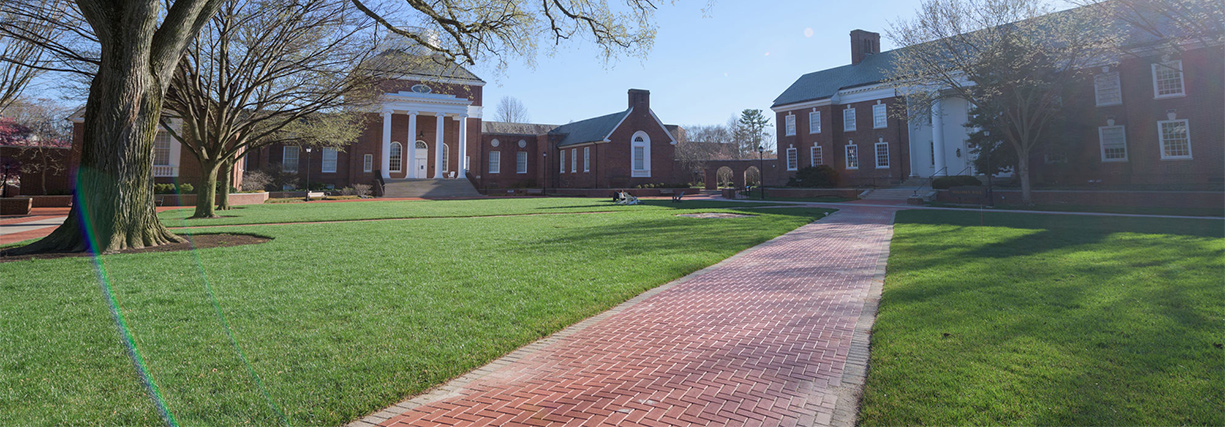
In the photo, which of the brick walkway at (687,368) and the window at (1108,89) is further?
the window at (1108,89)

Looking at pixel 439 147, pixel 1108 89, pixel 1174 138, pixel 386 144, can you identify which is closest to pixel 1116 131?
pixel 1174 138

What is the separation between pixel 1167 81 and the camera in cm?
Answer: 2408

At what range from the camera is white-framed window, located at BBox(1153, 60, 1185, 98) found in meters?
23.8

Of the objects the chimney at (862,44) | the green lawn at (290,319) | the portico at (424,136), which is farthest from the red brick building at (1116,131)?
the portico at (424,136)

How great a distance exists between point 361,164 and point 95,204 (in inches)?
1300

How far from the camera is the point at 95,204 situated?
313 inches

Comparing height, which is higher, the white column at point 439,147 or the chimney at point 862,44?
the chimney at point 862,44

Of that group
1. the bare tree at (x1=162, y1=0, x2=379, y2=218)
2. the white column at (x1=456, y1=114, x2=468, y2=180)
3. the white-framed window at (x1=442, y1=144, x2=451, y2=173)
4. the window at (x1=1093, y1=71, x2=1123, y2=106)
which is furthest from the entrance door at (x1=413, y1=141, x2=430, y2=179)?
the window at (x1=1093, y1=71, x2=1123, y2=106)

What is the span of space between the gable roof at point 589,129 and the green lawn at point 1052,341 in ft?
123

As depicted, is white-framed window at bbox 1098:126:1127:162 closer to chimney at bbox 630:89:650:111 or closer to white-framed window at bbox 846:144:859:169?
white-framed window at bbox 846:144:859:169

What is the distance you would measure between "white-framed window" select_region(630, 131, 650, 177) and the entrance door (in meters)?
17.2

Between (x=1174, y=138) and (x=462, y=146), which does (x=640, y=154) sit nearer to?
(x=462, y=146)

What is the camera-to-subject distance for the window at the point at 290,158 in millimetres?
37719

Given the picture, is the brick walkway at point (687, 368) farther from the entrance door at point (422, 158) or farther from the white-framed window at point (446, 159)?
the white-framed window at point (446, 159)
